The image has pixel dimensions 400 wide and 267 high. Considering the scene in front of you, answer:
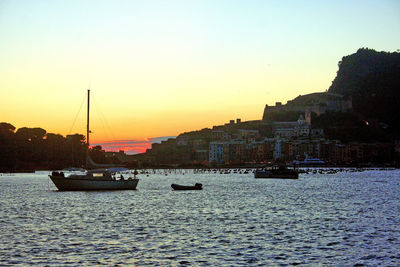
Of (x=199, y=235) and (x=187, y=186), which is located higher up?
(x=187, y=186)

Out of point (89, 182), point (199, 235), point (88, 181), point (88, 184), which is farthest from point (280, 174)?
point (199, 235)

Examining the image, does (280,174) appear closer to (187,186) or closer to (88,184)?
(187,186)

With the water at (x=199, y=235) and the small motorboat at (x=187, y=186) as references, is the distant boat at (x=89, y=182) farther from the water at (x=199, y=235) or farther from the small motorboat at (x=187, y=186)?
the water at (x=199, y=235)

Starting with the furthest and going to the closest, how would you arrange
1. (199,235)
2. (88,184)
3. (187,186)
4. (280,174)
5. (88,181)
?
(280,174), (187,186), (88,184), (88,181), (199,235)

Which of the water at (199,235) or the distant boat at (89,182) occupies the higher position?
the distant boat at (89,182)

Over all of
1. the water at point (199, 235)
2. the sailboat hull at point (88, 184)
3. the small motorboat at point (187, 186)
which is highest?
the sailboat hull at point (88, 184)

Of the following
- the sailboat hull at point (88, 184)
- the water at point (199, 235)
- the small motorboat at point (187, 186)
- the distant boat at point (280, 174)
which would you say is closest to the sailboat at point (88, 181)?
the sailboat hull at point (88, 184)

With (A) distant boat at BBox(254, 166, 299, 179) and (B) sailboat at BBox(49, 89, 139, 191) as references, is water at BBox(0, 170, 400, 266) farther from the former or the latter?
(A) distant boat at BBox(254, 166, 299, 179)

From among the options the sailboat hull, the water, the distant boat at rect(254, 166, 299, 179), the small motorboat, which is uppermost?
the distant boat at rect(254, 166, 299, 179)

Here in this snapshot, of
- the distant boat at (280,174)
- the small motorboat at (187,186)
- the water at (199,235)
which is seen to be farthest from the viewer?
the distant boat at (280,174)

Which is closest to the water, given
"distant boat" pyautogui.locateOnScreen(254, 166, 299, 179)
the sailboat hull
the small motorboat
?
the sailboat hull

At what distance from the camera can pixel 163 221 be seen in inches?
2216

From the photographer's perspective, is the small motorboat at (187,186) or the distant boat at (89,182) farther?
the small motorboat at (187,186)

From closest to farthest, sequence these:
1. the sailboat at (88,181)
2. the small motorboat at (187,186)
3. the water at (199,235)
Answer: the water at (199,235) < the sailboat at (88,181) < the small motorboat at (187,186)
